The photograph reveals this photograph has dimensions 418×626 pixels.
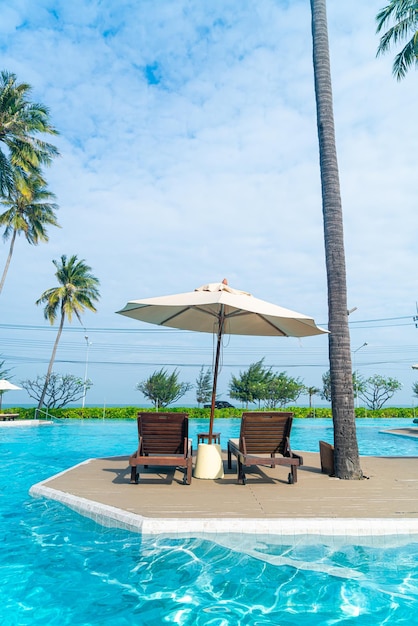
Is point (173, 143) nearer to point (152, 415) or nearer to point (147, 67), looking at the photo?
point (147, 67)

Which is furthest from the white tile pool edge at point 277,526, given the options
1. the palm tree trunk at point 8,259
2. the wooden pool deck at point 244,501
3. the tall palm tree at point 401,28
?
the palm tree trunk at point 8,259

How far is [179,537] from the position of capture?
3746mm

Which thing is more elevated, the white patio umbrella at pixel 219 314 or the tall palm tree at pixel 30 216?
the tall palm tree at pixel 30 216

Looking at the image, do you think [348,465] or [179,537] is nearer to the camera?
[179,537]

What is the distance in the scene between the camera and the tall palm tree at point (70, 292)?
103ft

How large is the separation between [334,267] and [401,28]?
1139cm

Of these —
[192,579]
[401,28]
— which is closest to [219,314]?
[192,579]

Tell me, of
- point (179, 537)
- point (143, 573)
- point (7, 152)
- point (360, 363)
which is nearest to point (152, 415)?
point (179, 537)

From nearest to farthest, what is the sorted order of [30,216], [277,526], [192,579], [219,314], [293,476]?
1. [192,579]
2. [277,526]
3. [293,476]
4. [219,314]
5. [30,216]

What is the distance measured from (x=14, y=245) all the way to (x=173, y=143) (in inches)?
696

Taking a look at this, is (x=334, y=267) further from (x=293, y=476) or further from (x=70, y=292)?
(x=70, y=292)

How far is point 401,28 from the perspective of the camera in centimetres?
1295

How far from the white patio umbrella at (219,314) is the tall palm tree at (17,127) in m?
14.5

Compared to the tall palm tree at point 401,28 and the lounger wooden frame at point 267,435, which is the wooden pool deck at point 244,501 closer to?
the lounger wooden frame at point 267,435
